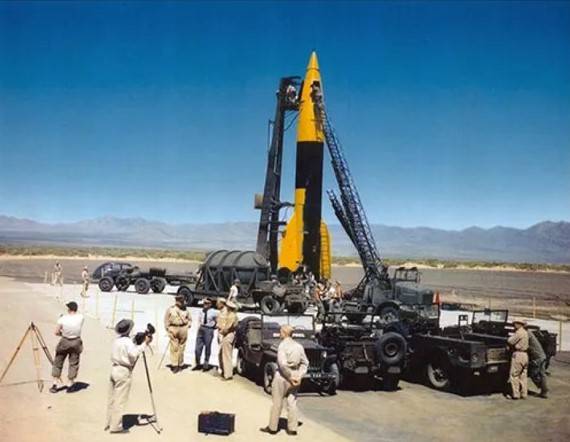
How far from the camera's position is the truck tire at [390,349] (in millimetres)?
12211

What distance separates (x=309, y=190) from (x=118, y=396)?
75.9 feet

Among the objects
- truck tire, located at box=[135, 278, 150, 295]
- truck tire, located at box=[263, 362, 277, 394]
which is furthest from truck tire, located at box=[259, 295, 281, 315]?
truck tire, located at box=[263, 362, 277, 394]

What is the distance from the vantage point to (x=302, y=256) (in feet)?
98.9

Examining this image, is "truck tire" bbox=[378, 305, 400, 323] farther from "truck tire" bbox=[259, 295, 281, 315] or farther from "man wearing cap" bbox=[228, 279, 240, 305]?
"man wearing cap" bbox=[228, 279, 240, 305]

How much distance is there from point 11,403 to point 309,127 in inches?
900

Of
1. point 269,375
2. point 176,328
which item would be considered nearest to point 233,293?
point 176,328

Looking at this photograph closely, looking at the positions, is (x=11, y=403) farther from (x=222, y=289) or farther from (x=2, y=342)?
(x=222, y=289)

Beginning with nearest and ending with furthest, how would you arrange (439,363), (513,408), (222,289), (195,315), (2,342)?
1. (513,408)
2. (439,363)
3. (2,342)
4. (195,315)
5. (222,289)

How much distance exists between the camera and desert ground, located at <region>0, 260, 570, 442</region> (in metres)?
8.70

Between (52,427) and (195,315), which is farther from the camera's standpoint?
(195,315)

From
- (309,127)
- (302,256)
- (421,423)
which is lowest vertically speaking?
(421,423)

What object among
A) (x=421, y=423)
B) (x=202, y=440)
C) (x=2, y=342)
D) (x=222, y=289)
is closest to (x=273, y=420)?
(x=202, y=440)

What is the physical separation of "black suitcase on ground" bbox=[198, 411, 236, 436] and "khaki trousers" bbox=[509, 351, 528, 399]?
6164 mm

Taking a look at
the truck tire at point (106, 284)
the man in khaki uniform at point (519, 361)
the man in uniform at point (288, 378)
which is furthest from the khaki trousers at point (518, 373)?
the truck tire at point (106, 284)
